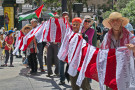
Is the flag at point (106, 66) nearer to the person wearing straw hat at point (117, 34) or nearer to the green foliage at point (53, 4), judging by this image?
the person wearing straw hat at point (117, 34)

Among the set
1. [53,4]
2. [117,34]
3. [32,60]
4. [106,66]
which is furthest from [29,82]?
[53,4]

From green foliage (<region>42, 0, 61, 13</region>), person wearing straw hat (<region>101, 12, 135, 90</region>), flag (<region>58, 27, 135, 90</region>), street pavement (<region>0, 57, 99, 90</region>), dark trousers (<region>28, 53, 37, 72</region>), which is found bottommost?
street pavement (<region>0, 57, 99, 90</region>)

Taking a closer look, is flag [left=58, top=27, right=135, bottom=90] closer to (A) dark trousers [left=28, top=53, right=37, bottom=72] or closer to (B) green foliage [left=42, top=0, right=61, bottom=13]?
(A) dark trousers [left=28, top=53, right=37, bottom=72]

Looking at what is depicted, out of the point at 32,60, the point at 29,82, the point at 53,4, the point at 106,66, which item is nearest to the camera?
the point at 106,66

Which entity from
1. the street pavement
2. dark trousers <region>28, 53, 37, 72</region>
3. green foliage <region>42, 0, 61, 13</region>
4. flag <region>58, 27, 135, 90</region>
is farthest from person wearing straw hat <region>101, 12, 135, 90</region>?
green foliage <region>42, 0, 61, 13</region>

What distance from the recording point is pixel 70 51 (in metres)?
5.73

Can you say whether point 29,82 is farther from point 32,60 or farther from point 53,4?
point 53,4

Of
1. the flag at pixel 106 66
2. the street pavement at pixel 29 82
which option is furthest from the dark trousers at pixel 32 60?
the flag at pixel 106 66

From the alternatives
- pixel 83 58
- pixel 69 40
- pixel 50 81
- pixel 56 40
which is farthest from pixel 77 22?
pixel 50 81

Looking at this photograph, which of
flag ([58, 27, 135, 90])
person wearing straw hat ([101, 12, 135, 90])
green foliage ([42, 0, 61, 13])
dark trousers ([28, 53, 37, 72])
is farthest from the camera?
green foliage ([42, 0, 61, 13])

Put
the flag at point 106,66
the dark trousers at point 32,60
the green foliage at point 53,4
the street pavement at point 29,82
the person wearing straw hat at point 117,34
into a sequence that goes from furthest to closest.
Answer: the green foliage at point 53,4 → the dark trousers at point 32,60 → the street pavement at point 29,82 → the person wearing straw hat at point 117,34 → the flag at point 106,66

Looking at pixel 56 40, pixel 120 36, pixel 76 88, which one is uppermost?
pixel 120 36

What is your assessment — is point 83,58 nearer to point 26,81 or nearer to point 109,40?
point 109,40

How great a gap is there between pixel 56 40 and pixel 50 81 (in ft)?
4.04
